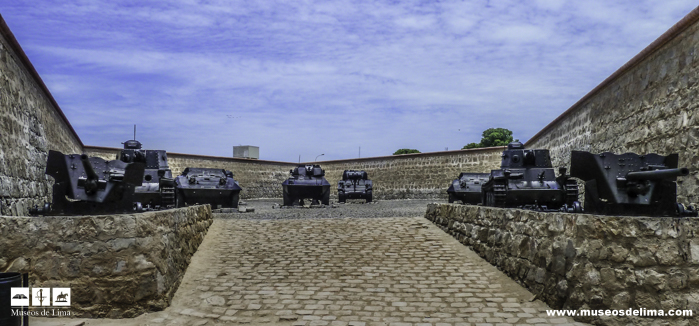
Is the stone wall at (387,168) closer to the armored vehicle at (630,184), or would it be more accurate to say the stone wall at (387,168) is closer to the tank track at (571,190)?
the tank track at (571,190)

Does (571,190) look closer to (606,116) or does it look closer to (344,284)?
(606,116)

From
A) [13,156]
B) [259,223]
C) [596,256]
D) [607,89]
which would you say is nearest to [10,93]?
[13,156]

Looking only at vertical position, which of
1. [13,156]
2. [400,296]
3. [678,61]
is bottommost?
[400,296]

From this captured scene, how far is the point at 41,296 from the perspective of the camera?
17.9ft

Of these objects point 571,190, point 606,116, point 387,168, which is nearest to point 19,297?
point 571,190

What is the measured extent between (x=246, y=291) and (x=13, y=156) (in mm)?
5140

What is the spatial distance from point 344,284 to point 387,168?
24.1 metres

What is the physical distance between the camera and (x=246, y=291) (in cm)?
673

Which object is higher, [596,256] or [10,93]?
[10,93]

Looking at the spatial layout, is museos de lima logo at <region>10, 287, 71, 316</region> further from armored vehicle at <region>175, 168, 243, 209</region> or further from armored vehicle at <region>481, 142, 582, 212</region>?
armored vehicle at <region>175, 168, 243, 209</region>

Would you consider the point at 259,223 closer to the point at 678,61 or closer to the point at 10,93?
the point at 10,93

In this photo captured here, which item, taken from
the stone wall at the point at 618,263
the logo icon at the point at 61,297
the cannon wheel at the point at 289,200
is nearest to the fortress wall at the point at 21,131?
the logo icon at the point at 61,297

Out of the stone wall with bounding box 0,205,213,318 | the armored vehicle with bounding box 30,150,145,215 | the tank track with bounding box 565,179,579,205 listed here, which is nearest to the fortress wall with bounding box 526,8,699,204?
the tank track with bounding box 565,179,579,205

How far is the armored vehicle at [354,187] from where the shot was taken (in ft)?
82.0
